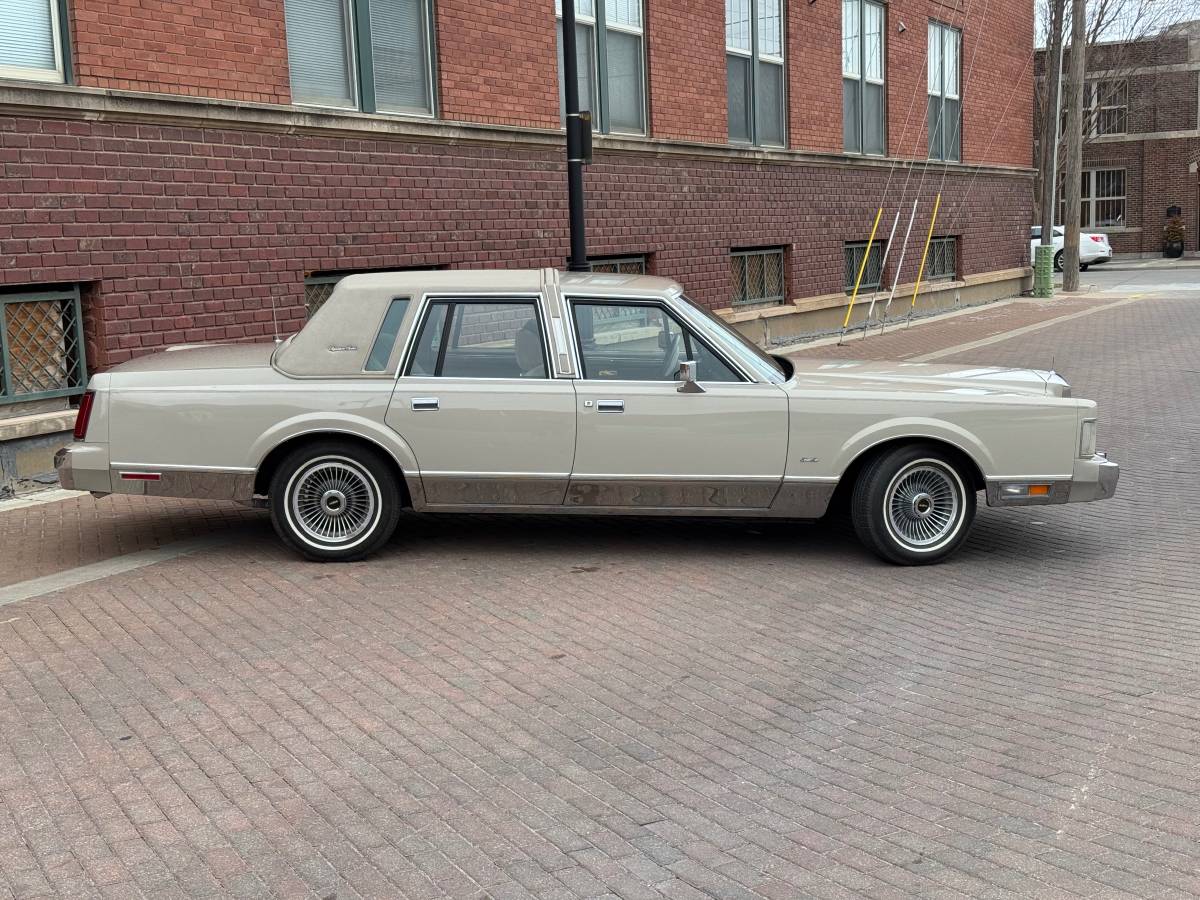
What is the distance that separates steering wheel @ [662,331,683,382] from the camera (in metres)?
7.43

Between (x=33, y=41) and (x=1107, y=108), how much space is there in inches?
2002

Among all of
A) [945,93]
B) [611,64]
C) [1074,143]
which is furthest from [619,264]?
[1074,143]

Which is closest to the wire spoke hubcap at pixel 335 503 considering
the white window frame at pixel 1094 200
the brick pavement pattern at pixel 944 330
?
the brick pavement pattern at pixel 944 330

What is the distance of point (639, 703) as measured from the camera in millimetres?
5289

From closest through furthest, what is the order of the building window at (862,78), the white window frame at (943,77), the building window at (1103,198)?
the building window at (862,78), the white window frame at (943,77), the building window at (1103,198)

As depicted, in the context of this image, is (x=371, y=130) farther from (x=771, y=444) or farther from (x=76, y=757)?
(x=76, y=757)

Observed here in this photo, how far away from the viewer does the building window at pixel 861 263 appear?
22250 mm

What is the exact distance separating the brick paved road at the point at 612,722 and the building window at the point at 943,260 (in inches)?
712

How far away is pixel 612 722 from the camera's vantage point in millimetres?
5094

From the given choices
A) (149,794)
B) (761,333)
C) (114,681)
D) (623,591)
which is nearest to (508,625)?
(623,591)

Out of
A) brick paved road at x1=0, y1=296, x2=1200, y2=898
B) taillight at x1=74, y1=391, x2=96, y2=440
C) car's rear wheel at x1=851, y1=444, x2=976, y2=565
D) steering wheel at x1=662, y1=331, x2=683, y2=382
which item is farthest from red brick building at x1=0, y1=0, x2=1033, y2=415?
car's rear wheel at x1=851, y1=444, x2=976, y2=565

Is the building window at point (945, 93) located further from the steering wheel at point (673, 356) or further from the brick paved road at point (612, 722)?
the steering wheel at point (673, 356)

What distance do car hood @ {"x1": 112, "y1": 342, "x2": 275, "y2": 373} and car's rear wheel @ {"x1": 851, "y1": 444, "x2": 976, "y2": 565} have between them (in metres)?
3.38

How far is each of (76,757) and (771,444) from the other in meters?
3.90
